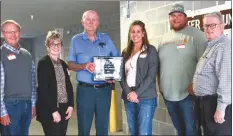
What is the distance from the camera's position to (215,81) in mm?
1688

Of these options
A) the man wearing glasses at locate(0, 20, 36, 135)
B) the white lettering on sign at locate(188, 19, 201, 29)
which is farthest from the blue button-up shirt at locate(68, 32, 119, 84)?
the white lettering on sign at locate(188, 19, 201, 29)

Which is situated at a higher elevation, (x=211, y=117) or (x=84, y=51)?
(x=84, y=51)

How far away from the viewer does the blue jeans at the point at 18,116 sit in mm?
1855

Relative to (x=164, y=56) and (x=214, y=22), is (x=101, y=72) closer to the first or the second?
(x=164, y=56)

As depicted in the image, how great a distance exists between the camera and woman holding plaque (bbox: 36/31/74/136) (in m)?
1.74

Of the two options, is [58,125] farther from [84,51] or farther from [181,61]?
[181,61]

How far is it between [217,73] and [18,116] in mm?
1213

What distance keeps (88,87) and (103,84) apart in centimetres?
10

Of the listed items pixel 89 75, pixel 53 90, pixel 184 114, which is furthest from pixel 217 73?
pixel 53 90

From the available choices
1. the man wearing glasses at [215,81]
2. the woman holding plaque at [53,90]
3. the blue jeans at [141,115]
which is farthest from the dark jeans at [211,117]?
the woman holding plaque at [53,90]

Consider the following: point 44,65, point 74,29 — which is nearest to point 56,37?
point 44,65

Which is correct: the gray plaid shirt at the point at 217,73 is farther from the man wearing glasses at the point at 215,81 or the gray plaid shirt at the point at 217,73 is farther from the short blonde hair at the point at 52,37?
the short blonde hair at the point at 52,37

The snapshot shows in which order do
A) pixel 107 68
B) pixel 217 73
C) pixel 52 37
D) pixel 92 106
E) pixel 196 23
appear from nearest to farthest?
pixel 217 73 → pixel 52 37 → pixel 107 68 → pixel 92 106 → pixel 196 23

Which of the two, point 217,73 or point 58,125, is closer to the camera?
point 217,73
